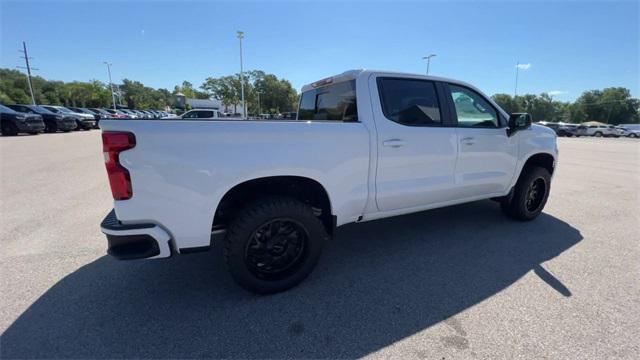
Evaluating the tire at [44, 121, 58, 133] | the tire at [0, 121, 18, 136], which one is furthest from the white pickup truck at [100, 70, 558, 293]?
the tire at [44, 121, 58, 133]

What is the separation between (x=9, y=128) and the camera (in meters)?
15.2

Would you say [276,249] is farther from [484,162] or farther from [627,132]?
[627,132]

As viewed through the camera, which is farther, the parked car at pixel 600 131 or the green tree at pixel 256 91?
the green tree at pixel 256 91

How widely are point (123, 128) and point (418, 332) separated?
2.43 m

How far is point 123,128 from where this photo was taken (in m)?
1.95

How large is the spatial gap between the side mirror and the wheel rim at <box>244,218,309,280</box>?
114 inches

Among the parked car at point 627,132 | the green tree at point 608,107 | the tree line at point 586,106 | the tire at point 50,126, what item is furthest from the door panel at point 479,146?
the green tree at point 608,107

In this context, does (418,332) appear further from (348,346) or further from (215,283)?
(215,283)

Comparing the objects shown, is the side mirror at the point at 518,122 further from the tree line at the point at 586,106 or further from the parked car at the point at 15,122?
the tree line at the point at 586,106

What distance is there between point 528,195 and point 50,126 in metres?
24.4

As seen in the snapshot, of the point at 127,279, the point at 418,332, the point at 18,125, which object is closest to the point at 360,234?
the point at 418,332

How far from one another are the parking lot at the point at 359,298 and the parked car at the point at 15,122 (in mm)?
15481

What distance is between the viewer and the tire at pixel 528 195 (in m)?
4.12

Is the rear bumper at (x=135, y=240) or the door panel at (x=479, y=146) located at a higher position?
the door panel at (x=479, y=146)
